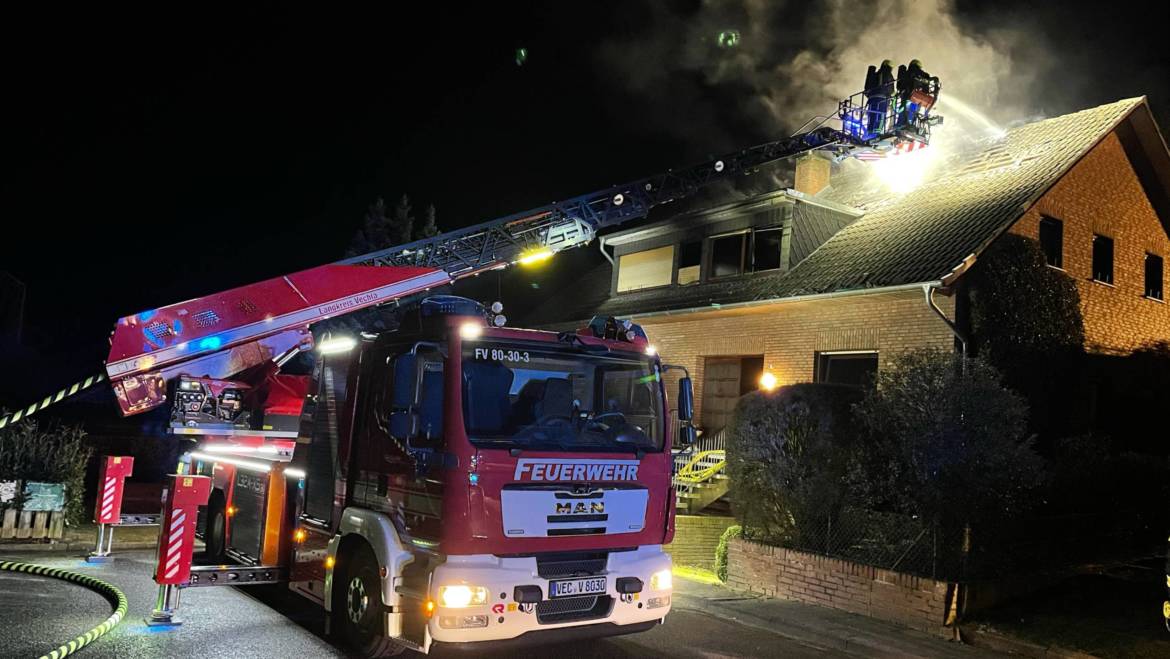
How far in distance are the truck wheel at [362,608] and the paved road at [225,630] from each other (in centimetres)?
24

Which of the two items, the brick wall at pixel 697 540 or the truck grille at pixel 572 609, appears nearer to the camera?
the truck grille at pixel 572 609

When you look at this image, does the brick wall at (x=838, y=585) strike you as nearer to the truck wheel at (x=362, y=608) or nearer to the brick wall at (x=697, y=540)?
the brick wall at (x=697, y=540)

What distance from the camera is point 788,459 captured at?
10.5 m

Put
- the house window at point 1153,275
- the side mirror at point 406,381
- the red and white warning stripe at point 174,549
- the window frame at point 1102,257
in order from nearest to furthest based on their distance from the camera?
the side mirror at point 406,381 → the red and white warning stripe at point 174,549 → the window frame at point 1102,257 → the house window at point 1153,275

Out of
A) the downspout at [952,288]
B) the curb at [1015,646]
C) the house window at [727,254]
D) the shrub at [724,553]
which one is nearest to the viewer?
the curb at [1015,646]

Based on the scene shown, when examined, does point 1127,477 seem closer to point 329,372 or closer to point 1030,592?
point 1030,592

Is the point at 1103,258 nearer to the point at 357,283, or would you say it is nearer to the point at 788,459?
the point at 788,459

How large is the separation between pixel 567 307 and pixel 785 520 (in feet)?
44.6

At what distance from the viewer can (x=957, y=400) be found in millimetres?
9742

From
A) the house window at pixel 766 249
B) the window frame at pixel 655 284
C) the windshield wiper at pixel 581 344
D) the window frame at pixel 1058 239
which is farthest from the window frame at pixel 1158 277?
the windshield wiper at pixel 581 344

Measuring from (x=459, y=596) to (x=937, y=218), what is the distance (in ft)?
43.8

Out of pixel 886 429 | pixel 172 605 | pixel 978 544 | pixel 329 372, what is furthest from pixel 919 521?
pixel 172 605

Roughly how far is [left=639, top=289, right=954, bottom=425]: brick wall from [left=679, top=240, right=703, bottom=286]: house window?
127 cm

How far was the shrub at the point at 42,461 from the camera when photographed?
38.2 ft
